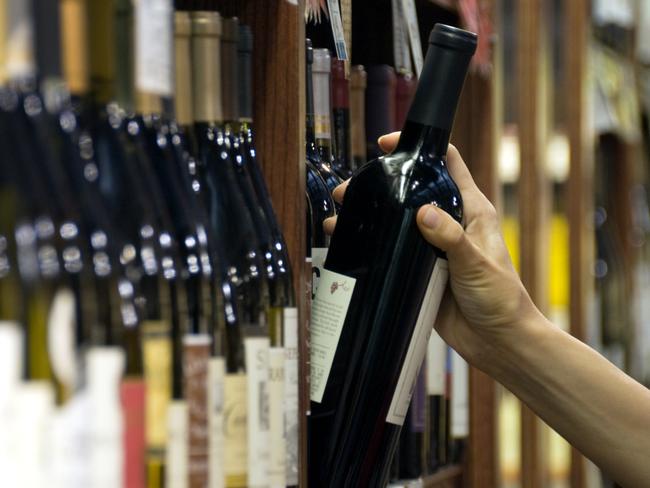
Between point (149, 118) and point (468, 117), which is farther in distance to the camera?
point (468, 117)

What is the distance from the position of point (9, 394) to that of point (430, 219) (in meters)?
0.47

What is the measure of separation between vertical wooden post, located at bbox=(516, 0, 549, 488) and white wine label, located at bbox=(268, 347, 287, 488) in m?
1.25

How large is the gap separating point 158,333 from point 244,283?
20cm

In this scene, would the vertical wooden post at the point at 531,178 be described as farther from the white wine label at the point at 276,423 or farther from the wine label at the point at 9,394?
the wine label at the point at 9,394

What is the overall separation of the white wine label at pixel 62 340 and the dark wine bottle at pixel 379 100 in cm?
74

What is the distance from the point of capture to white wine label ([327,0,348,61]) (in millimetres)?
1146

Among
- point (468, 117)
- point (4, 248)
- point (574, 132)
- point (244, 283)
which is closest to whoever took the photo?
point (4, 248)

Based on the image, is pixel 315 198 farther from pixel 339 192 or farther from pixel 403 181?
pixel 403 181

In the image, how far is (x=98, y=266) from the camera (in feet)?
2.37

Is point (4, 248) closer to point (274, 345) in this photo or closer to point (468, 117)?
point (274, 345)

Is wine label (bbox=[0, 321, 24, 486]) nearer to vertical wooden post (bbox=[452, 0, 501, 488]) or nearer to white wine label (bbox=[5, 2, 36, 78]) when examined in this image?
white wine label (bbox=[5, 2, 36, 78])

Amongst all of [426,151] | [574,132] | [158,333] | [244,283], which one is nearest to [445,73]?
[426,151]

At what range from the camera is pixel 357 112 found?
1.34m

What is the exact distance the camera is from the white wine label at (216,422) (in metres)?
0.79
